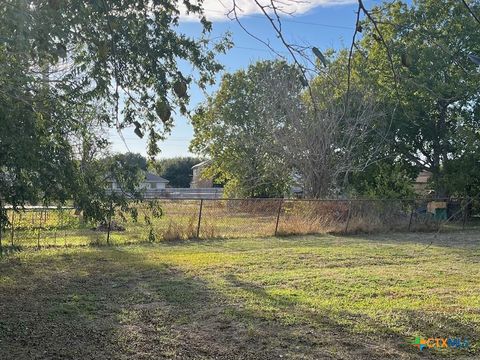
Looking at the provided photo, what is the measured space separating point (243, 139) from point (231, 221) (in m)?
13.1

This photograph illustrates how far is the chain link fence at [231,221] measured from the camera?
11.3 meters

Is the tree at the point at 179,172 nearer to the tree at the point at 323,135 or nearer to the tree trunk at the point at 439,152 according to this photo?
the tree at the point at 323,135

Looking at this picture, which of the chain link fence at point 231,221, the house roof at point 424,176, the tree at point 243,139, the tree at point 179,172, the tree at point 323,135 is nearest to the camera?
the chain link fence at point 231,221

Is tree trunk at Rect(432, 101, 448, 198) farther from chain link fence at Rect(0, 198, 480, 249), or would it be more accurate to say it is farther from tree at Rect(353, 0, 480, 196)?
chain link fence at Rect(0, 198, 480, 249)

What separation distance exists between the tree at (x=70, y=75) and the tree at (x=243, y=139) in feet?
51.1

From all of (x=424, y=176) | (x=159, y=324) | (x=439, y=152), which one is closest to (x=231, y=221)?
(x=159, y=324)

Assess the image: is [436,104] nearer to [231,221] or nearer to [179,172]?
[231,221]

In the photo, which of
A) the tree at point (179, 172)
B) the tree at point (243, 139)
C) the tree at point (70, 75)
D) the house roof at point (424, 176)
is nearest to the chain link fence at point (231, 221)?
the tree at point (70, 75)

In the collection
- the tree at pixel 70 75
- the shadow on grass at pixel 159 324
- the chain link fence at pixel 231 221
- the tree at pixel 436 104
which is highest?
the tree at pixel 436 104

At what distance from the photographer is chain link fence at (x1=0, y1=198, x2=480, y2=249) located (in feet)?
37.2

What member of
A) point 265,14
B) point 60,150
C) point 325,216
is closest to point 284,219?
point 325,216

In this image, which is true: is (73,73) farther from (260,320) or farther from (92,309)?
(260,320)

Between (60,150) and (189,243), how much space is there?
18.5 feet

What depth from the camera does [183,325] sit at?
5.05m
